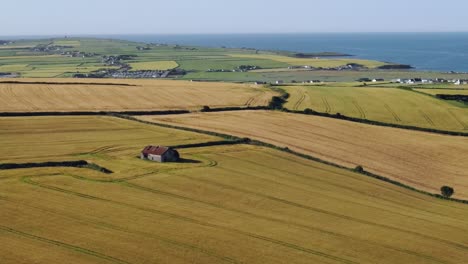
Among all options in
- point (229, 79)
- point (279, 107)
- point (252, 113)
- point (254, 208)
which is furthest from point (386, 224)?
point (229, 79)

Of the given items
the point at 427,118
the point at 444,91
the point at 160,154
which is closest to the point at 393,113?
the point at 427,118

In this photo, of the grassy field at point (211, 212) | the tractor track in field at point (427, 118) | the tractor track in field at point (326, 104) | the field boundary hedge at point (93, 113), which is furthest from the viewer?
the tractor track in field at point (326, 104)

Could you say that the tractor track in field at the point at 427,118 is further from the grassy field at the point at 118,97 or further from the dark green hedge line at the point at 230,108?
the grassy field at the point at 118,97

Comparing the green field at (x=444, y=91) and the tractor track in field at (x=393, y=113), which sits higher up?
the green field at (x=444, y=91)

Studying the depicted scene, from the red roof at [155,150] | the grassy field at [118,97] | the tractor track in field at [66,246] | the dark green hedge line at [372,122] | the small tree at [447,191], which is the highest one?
the red roof at [155,150]

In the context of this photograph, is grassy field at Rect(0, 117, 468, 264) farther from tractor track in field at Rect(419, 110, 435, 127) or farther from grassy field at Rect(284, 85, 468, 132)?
tractor track in field at Rect(419, 110, 435, 127)

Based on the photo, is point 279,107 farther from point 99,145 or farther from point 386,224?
point 386,224

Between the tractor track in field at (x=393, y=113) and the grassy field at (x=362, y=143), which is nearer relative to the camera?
the grassy field at (x=362, y=143)

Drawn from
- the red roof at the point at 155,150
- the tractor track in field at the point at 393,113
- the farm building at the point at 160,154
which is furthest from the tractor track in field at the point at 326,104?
the red roof at the point at 155,150
